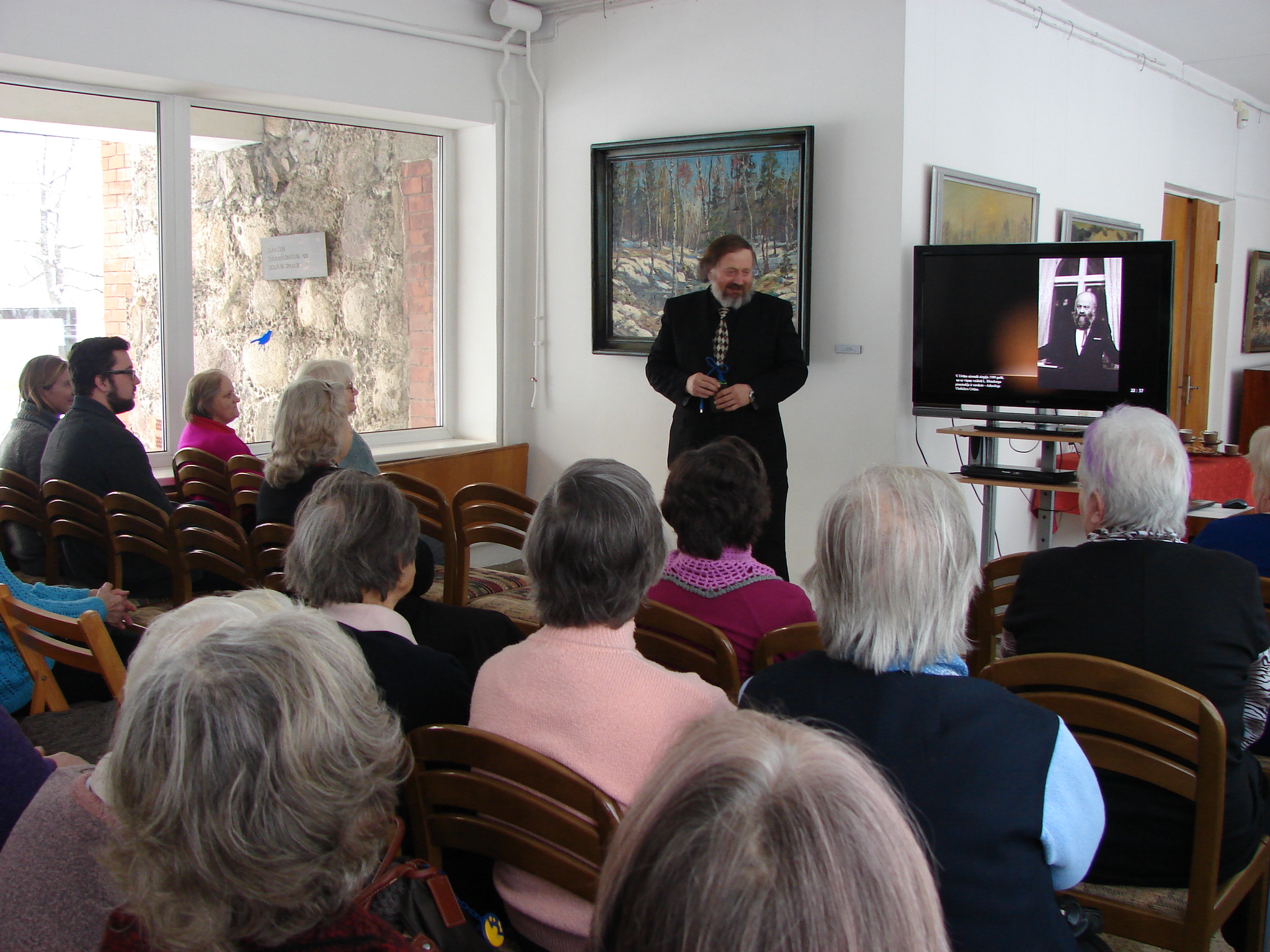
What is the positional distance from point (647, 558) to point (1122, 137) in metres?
6.13

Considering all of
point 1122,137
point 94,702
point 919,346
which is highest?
point 1122,137

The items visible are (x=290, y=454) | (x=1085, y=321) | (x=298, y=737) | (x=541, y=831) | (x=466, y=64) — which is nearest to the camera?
(x=298, y=737)

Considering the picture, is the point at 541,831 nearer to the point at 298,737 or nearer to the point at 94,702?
the point at 298,737

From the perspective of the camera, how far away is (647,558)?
5.77 ft

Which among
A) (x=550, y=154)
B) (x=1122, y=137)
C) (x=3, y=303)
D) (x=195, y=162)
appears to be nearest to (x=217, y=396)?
(x=3, y=303)

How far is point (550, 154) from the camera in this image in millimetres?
6000

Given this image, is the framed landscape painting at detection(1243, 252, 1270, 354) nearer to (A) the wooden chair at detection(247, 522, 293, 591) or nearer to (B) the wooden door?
(B) the wooden door

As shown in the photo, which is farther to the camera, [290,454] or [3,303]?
[3,303]

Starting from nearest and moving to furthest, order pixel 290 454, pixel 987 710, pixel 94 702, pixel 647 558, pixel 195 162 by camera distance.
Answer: pixel 987 710 → pixel 647 558 → pixel 94 702 → pixel 290 454 → pixel 195 162

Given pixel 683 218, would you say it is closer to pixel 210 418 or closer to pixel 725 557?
pixel 210 418

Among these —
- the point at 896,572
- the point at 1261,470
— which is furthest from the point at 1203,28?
the point at 896,572

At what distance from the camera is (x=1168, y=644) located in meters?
1.79

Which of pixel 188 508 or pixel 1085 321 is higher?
pixel 1085 321

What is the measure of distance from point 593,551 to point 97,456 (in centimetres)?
278
